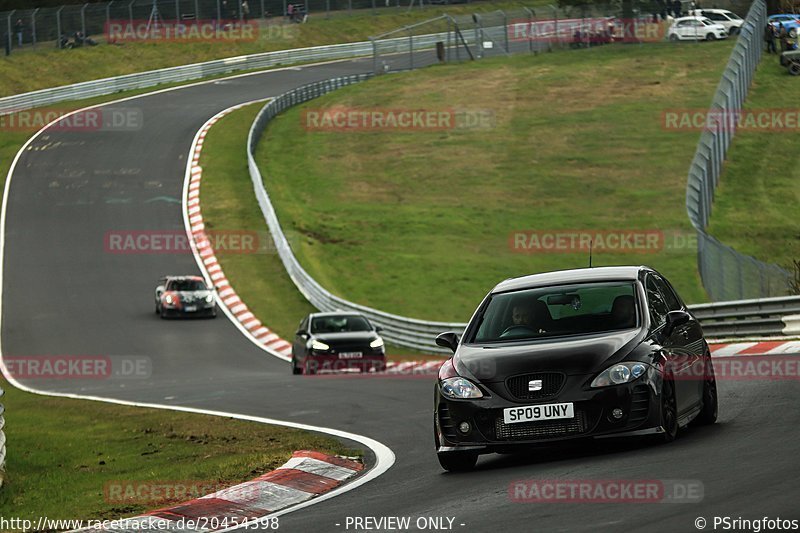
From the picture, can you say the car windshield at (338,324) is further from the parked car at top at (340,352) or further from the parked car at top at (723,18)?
the parked car at top at (723,18)

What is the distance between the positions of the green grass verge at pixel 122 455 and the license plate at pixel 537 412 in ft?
7.77

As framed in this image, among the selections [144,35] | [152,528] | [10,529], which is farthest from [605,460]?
[144,35]

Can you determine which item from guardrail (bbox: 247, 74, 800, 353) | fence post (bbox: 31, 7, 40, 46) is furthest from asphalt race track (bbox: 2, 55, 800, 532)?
Result: fence post (bbox: 31, 7, 40, 46)

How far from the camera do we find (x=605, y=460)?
10.1m

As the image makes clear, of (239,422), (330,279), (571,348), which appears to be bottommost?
(330,279)

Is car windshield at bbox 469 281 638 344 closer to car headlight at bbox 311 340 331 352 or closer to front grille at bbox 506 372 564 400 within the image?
front grille at bbox 506 372 564 400

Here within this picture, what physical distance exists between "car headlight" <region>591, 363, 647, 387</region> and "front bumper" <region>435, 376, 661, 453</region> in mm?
42

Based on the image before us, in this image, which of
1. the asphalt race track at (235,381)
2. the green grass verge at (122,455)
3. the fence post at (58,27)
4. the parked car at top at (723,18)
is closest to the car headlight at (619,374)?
the asphalt race track at (235,381)

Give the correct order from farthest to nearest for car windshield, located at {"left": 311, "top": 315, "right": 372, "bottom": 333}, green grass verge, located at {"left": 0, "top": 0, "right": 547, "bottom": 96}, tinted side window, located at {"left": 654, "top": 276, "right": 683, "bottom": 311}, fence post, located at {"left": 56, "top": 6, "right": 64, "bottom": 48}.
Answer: fence post, located at {"left": 56, "top": 6, "right": 64, "bottom": 48} < green grass verge, located at {"left": 0, "top": 0, "right": 547, "bottom": 96} < car windshield, located at {"left": 311, "top": 315, "right": 372, "bottom": 333} < tinted side window, located at {"left": 654, "top": 276, "right": 683, "bottom": 311}

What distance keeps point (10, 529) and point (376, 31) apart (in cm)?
8116

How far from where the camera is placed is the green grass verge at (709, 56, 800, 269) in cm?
3828

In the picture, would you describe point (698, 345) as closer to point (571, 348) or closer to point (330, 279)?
point (571, 348)

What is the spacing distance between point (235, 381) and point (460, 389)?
49.0 ft

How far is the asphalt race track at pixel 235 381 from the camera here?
336 inches
